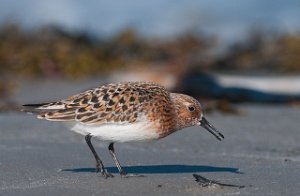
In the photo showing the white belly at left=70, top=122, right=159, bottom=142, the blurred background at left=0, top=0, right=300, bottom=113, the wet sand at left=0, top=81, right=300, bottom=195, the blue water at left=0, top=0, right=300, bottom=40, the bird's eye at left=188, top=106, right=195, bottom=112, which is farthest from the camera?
the blue water at left=0, top=0, right=300, bottom=40

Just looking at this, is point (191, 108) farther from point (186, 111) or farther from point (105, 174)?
point (105, 174)

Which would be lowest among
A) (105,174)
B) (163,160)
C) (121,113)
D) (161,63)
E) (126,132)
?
(161,63)

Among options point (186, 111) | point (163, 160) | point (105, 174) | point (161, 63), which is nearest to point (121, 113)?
point (105, 174)

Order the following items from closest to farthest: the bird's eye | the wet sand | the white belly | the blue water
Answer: the wet sand, the white belly, the bird's eye, the blue water

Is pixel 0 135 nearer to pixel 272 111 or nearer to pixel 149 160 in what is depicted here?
pixel 149 160

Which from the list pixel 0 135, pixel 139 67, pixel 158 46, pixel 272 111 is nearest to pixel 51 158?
pixel 0 135

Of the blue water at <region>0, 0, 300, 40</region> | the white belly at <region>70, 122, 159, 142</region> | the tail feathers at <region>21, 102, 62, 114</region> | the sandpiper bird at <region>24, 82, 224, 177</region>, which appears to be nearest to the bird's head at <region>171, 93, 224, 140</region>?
the sandpiper bird at <region>24, 82, 224, 177</region>

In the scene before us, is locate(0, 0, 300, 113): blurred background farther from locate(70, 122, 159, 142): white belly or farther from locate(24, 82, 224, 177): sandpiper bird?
Answer: locate(70, 122, 159, 142): white belly
